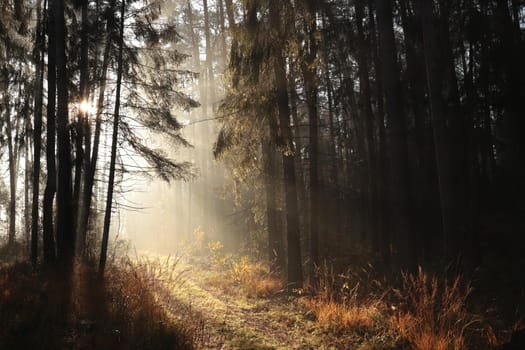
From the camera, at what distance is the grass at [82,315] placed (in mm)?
4105

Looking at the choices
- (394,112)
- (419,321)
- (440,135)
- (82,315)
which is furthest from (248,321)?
(440,135)

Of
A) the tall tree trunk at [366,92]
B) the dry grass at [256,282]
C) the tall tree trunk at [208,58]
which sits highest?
the tall tree trunk at [208,58]

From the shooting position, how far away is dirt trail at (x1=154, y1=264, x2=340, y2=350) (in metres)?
5.04

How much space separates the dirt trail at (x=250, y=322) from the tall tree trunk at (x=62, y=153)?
297 cm

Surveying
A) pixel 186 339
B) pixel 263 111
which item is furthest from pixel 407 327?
pixel 263 111

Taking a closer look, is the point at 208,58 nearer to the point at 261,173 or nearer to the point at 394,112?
the point at 261,173

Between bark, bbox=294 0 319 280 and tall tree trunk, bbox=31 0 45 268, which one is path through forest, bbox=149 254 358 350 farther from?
tall tree trunk, bbox=31 0 45 268

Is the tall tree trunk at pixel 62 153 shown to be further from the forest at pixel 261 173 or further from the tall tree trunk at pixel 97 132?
the tall tree trunk at pixel 97 132

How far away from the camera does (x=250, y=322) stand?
6.30 meters

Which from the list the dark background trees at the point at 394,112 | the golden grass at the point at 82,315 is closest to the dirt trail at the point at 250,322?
the golden grass at the point at 82,315

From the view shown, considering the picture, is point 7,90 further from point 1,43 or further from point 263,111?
point 263,111

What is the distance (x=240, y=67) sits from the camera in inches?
302

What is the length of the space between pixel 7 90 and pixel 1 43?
5.35ft

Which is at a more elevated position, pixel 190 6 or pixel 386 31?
pixel 190 6
